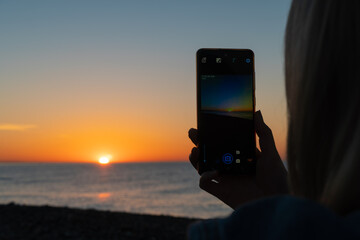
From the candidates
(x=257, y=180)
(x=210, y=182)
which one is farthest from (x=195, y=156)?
(x=257, y=180)

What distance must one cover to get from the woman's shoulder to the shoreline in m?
12.4

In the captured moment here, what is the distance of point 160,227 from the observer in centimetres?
1449

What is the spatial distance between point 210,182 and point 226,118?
50cm

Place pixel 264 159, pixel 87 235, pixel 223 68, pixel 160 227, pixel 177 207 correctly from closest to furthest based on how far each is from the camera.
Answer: pixel 264 159
pixel 223 68
pixel 87 235
pixel 160 227
pixel 177 207

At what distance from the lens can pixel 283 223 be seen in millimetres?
725

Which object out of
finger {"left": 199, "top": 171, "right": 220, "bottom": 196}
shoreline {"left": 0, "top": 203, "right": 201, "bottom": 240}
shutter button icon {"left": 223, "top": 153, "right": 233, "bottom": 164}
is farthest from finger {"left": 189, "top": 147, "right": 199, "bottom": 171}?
shoreline {"left": 0, "top": 203, "right": 201, "bottom": 240}

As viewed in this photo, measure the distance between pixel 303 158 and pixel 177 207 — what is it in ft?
131

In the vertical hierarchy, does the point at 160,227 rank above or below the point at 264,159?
below

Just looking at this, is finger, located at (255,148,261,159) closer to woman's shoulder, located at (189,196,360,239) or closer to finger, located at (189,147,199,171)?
finger, located at (189,147,199,171)

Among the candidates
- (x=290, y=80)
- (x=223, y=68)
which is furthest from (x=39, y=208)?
(x=290, y=80)

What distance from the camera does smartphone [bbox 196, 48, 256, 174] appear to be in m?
2.38

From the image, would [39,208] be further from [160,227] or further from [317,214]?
[317,214]

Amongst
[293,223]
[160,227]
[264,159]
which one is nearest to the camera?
[293,223]

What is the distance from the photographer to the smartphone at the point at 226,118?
2.38 meters
